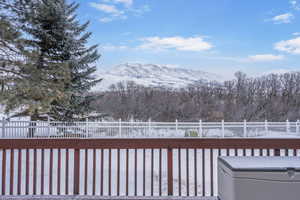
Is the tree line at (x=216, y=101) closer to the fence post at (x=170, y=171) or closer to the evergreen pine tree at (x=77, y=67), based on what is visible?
the evergreen pine tree at (x=77, y=67)

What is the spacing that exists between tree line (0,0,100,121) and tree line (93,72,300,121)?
369cm

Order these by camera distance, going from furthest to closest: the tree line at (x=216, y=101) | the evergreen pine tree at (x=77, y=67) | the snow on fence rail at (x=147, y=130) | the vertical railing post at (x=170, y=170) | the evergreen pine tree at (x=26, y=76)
Answer: the tree line at (x=216, y=101) < the evergreen pine tree at (x=77, y=67) < the snow on fence rail at (x=147, y=130) < the evergreen pine tree at (x=26, y=76) < the vertical railing post at (x=170, y=170)

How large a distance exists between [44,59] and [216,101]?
1139cm

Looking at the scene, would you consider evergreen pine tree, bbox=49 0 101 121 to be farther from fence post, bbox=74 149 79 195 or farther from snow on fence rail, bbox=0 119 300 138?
fence post, bbox=74 149 79 195

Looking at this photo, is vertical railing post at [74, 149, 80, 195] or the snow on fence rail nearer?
vertical railing post at [74, 149, 80, 195]

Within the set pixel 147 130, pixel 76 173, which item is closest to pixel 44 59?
pixel 147 130

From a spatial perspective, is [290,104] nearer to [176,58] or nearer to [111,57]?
[176,58]

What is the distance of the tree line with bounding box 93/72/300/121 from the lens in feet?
51.8


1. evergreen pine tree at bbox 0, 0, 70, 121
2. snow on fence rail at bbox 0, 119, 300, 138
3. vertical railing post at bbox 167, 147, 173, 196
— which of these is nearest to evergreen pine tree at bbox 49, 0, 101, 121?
snow on fence rail at bbox 0, 119, 300, 138

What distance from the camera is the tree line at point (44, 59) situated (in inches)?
290

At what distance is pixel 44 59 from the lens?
37.4 ft

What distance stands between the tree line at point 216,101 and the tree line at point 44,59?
3.69 meters

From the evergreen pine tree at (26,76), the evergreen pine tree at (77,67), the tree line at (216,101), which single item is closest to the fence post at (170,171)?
the evergreen pine tree at (26,76)

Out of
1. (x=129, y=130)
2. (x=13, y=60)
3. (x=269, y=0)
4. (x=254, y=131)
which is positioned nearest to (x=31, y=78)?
(x=13, y=60)
